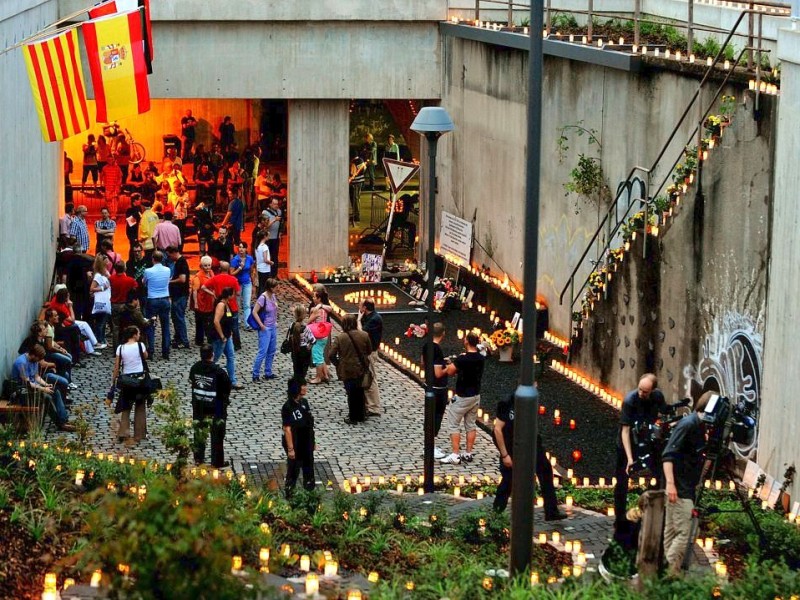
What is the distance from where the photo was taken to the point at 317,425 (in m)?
19.4

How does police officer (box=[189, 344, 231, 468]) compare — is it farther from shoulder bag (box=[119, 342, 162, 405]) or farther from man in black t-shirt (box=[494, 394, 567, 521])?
man in black t-shirt (box=[494, 394, 567, 521])

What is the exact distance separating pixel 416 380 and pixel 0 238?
6.01 meters

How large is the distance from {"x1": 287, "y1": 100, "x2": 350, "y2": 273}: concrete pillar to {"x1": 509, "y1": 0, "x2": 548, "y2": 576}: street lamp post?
17.9 metres

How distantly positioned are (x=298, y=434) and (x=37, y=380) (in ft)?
13.5

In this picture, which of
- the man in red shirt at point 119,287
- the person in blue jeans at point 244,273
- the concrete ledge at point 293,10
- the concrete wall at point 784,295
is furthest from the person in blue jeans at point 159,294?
the concrete wall at point 784,295

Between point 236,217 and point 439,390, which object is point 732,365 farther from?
point 236,217

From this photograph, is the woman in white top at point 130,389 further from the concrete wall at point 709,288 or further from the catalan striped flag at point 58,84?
the concrete wall at point 709,288

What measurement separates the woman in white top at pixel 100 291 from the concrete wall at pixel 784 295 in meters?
9.86

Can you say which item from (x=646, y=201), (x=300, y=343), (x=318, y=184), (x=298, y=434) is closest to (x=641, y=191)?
(x=646, y=201)

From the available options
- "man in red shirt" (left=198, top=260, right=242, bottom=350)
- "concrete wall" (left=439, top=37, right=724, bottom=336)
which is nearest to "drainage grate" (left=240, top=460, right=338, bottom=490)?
"man in red shirt" (left=198, top=260, right=242, bottom=350)

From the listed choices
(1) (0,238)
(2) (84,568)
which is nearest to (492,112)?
(1) (0,238)

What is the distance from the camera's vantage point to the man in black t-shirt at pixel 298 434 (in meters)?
15.4

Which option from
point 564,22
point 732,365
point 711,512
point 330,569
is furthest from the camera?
point 564,22

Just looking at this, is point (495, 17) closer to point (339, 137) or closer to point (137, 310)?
point (339, 137)
